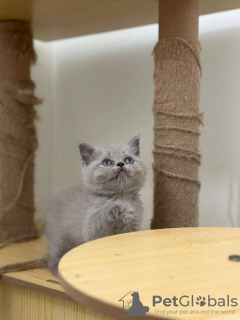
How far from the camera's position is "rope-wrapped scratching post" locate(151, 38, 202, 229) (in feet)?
4.14

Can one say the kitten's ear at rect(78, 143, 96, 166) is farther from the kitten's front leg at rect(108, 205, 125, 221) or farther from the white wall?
the white wall

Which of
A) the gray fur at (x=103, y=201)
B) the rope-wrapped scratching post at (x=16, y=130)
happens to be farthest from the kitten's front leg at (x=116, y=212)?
the rope-wrapped scratching post at (x=16, y=130)

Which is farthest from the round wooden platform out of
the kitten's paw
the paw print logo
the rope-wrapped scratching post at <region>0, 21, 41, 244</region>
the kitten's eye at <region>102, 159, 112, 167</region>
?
the rope-wrapped scratching post at <region>0, 21, 41, 244</region>

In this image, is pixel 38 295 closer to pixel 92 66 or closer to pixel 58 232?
pixel 58 232

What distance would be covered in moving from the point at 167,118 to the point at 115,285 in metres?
0.71

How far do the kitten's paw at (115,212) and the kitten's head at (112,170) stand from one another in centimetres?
6

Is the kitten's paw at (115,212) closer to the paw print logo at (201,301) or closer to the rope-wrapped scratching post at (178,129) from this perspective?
the rope-wrapped scratching post at (178,129)

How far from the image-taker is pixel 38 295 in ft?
4.07

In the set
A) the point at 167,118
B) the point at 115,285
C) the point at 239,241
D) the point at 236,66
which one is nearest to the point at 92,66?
the point at 236,66

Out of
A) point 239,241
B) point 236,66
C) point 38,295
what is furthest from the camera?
point 236,66

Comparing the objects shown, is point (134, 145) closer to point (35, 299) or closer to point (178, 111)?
point (178, 111)

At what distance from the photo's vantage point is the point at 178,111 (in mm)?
1264

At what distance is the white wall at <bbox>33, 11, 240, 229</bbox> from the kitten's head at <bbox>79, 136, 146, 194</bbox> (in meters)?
0.35

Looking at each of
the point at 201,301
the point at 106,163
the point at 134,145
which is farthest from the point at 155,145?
the point at 201,301
